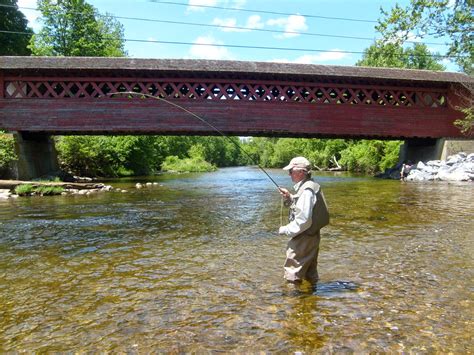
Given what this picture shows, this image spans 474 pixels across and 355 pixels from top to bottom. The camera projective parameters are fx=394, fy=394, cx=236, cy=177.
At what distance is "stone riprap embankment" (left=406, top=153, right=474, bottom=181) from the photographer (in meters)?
22.8

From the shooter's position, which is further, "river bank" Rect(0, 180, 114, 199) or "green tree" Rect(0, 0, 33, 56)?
"green tree" Rect(0, 0, 33, 56)

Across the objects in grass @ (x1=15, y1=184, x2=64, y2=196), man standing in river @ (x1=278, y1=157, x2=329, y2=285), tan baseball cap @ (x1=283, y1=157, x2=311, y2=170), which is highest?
tan baseball cap @ (x1=283, y1=157, x2=311, y2=170)

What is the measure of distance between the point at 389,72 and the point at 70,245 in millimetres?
22326

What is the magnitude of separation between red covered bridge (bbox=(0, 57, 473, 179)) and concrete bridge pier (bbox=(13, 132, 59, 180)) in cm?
70

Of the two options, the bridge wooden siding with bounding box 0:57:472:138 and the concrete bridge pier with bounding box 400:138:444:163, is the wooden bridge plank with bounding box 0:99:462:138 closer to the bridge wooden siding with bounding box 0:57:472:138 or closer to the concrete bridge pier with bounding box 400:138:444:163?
the bridge wooden siding with bounding box 0:57:472:138

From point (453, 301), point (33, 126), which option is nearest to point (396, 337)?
point (453, 301)

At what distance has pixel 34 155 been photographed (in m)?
23.1

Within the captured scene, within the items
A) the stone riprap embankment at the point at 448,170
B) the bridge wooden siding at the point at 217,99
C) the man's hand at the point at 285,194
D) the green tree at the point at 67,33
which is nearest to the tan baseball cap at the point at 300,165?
the man's hand at the point at 285,194

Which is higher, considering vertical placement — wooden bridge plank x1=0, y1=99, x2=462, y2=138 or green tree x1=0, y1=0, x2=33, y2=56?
green tree x1=0, y1=0, x2=33, y2=56

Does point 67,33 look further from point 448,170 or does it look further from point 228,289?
point 228,289

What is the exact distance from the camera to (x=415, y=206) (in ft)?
39.7

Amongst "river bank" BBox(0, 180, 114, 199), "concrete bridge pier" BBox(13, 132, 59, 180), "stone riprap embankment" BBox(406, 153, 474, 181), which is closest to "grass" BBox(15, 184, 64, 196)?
"river bank" BBox(0, 180, 114, 199)

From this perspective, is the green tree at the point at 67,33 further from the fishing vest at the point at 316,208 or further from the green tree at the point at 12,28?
the fishing vest at the point at 316,208

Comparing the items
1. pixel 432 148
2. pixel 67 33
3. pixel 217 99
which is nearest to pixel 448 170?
pixel 432 148
